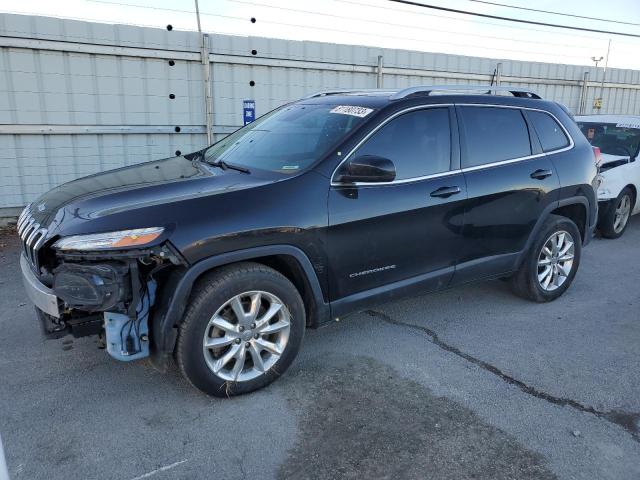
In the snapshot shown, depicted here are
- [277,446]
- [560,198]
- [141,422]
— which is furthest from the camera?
[560,198]

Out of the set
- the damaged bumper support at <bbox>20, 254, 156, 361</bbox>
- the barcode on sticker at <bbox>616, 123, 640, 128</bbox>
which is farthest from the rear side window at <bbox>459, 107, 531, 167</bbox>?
the barcode on sticker at <bbox>616, 123, 640, 128</bbox>

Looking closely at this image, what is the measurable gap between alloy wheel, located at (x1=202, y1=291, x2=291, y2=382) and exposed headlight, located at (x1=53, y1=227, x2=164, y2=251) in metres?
0.60

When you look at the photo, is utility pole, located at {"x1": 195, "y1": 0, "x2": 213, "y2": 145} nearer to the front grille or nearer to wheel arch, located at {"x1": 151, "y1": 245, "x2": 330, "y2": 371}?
the front grille

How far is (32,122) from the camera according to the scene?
7344 millimetres

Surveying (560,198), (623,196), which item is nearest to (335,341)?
(560,198)

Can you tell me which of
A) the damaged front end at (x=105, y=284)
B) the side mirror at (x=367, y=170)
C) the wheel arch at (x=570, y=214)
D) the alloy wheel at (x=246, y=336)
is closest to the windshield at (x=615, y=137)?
the wheel arch at (x=570, y=214)

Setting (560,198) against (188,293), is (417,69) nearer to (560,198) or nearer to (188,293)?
(560,198)

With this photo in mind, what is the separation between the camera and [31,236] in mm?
3051

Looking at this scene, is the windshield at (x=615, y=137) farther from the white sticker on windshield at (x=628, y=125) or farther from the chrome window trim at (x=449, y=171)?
the chrome window trim at (x=449, y=171)

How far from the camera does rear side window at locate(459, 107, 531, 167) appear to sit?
4.10 m

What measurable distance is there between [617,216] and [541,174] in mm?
3819

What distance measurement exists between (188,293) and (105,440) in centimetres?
92

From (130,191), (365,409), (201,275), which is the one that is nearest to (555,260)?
(365,409)

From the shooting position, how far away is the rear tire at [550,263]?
4676 mm
